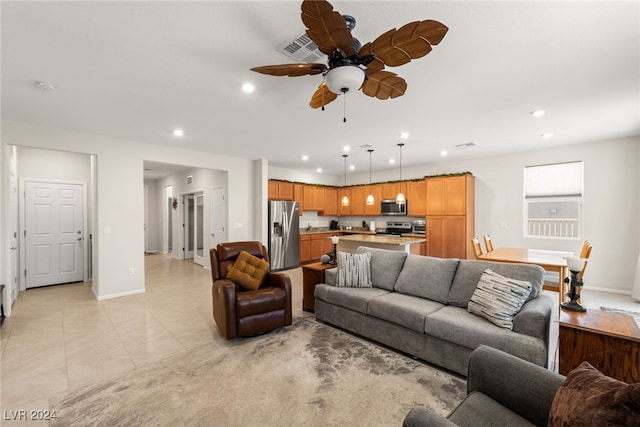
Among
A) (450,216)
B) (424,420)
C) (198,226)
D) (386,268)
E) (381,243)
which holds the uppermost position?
(450,216)

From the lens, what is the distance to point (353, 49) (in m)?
1.73

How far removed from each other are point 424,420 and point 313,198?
7007mm

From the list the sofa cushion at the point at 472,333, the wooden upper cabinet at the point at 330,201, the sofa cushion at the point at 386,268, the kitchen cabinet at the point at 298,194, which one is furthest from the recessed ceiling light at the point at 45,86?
the wooden upper cabinet at the point at 330,201

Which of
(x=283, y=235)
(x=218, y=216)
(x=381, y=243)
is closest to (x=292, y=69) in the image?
(x=381, y=243)

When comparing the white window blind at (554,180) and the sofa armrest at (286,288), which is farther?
the white window blind at (554,180)

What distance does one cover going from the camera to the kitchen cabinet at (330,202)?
8.30m

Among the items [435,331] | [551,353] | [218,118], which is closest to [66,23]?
[218,118]

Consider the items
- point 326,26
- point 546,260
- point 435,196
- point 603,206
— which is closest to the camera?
point 326,26

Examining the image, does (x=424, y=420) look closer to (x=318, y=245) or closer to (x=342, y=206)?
(x=318, y=245)

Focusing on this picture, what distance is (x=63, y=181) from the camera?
17.7 ft

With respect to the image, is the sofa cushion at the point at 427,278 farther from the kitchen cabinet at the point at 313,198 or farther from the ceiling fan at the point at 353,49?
the kitchen cabinet at the point at 313,198

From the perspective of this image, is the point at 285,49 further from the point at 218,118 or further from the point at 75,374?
the point at 75,374

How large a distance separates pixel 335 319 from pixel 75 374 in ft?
8.07

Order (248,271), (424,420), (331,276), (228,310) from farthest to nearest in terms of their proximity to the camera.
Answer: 1. (331,276)
2. (248,271)
3. (228,310)
4. (424,420)
